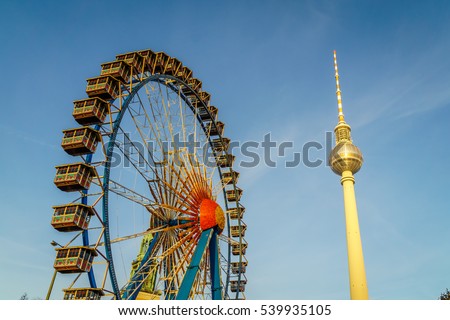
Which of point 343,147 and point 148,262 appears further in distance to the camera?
point 343,147

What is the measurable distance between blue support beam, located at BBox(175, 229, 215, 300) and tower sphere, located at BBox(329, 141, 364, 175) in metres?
17.0

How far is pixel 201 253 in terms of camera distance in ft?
89.0

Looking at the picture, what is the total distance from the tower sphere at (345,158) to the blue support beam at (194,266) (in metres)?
17.0

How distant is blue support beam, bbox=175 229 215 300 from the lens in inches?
969

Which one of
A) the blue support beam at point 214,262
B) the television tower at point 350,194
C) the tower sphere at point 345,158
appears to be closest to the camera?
the blue support beam at point 214,262

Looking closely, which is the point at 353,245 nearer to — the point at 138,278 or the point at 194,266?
the point at 194,266

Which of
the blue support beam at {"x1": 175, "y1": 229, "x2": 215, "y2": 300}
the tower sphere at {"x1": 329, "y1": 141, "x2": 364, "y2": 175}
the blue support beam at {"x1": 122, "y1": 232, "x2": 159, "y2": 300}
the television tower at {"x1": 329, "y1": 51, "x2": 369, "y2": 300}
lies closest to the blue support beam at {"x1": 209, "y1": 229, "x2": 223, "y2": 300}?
the blue support beam at {"x1": 175, "y1": 229, "x2": 215, "y2": 300}

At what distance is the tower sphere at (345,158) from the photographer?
4147 cm

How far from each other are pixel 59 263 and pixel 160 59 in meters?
15.4

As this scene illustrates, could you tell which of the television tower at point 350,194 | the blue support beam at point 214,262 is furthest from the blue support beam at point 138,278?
the television tower at point 350,194

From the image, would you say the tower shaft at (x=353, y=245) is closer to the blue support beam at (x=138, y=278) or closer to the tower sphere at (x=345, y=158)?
the tower sphere at (x=345, y=158)

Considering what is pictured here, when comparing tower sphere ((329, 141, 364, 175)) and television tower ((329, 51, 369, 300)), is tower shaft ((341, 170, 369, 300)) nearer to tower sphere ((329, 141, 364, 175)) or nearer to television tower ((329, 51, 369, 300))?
television tower ((329, 51, 369, 300))
